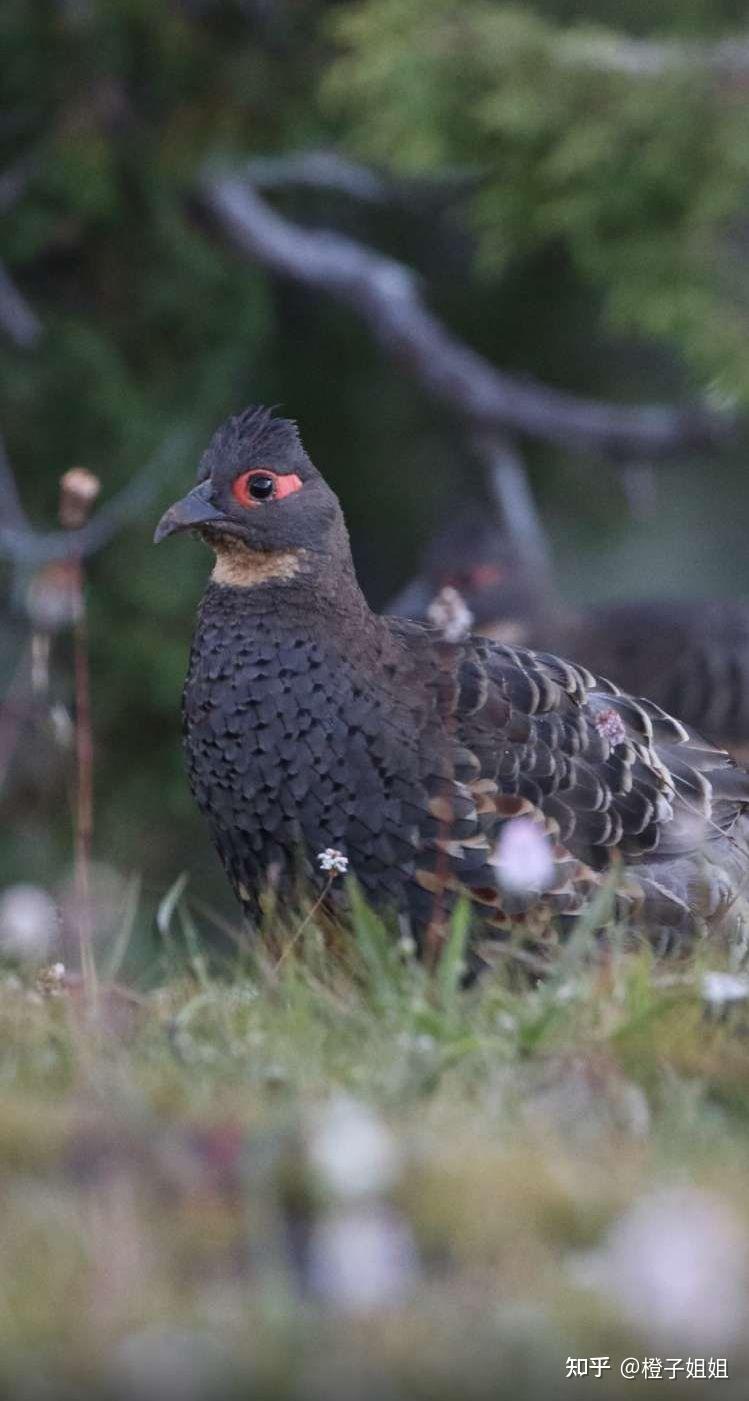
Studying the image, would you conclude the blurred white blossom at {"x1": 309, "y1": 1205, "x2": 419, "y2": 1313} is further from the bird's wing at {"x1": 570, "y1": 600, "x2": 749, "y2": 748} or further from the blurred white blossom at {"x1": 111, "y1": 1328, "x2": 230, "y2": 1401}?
the bird's wing at {"x1": 570, "y1": 600, "x2": 749, "y2": 748}

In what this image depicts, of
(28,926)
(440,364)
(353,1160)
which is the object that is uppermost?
(440,364)

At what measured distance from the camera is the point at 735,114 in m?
7.21

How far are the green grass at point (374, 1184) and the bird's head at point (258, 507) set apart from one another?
149cm

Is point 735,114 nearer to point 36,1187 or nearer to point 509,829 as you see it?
point 509,829

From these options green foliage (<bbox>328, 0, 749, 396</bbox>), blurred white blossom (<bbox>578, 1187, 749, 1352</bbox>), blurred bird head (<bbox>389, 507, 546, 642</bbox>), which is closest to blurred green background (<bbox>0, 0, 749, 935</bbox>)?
green foliage (<bbox>328, 0, 749, 396</bbox>)

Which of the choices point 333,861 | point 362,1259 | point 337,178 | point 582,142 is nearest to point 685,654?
point 582,142

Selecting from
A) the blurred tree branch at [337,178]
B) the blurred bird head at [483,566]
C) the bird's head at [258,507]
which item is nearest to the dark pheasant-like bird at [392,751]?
the bird's head at [258,507]

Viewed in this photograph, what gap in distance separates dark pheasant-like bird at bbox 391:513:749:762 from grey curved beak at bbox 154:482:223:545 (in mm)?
3935

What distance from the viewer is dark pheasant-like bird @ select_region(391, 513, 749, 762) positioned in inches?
384

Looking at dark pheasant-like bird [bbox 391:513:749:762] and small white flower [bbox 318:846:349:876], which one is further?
dark pheasant-like bird [bbox 391:513:749:762]

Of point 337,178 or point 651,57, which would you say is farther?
point 337,178

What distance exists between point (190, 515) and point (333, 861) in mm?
1139

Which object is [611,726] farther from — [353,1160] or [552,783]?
[353,1160]

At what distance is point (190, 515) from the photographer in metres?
5.14
